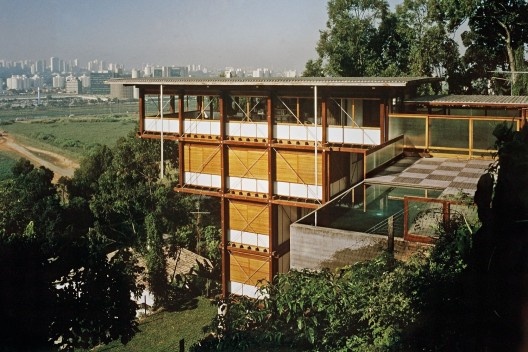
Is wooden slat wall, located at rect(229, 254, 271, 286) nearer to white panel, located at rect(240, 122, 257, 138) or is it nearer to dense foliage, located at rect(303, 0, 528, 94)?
white panel, located at rect(240, 122, 257, 138)

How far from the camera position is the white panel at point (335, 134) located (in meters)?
24.2

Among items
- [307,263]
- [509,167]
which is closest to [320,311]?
[307,263]

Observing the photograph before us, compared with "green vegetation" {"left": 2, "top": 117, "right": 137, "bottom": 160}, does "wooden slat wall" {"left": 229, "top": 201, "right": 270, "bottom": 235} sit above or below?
below

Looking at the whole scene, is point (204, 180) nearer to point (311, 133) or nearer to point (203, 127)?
point (203, 127)

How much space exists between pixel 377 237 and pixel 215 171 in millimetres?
15335

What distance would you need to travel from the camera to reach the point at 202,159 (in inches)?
1109

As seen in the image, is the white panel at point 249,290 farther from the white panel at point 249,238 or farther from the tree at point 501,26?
the tree at point 501,26

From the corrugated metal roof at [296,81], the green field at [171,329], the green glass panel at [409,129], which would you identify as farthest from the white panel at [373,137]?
the green field at [171,329]

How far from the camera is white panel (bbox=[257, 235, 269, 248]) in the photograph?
27172 millimetres

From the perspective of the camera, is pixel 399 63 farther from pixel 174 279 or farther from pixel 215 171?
pixel 174 279

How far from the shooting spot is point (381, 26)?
4103 centimetres

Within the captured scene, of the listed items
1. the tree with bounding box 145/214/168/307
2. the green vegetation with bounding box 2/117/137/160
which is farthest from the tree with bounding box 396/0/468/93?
the green vegetation with bounding box 2/117/137/160

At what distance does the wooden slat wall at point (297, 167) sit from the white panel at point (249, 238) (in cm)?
323

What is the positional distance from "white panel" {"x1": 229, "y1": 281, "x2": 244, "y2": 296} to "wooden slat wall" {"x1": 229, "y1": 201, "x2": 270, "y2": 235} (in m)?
2.80
